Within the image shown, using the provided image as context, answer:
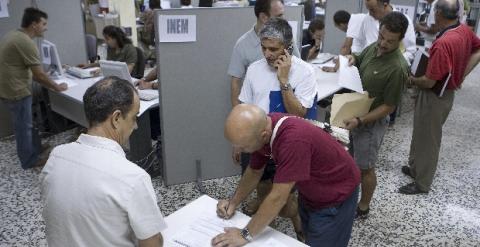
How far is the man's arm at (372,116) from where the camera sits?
94.3 inches

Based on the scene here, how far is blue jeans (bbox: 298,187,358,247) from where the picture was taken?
1.63 m

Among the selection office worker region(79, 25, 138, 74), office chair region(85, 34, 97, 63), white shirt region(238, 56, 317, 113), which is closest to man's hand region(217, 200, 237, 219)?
white shirt region(238, 56, 317, 113)

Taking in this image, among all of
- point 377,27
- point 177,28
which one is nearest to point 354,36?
point 377,27

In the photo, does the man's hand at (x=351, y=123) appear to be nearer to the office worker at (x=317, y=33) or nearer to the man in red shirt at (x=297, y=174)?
the man in red shirt at (x=297, y=174)

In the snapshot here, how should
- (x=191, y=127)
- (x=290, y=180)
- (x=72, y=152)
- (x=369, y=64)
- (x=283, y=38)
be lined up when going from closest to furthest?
(x=72, y=152) → (x=290, y=180) → (x=283, y=38) → (x=369, y=64) → (x=191, y=127)

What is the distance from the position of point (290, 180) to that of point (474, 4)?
24.3 feet

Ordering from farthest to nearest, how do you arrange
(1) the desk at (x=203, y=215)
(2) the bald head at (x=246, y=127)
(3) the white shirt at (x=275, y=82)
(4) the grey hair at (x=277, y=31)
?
1. (3) the white shirt at (x=275, y=82)
2. (4) the grey hair at (x=277, y=31)
3. (1) the desk at (x=203, y=215)
4. (2) the bald head at (x=246, y=127)

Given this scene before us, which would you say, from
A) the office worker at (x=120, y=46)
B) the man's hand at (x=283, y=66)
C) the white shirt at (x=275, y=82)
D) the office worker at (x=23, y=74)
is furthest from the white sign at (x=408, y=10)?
the office worker at (x=23, y=74)

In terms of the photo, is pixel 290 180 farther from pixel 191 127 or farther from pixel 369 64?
pixel 191 127

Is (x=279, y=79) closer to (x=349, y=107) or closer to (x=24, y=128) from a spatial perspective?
(x=349, y=107)

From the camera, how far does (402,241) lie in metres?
2.60

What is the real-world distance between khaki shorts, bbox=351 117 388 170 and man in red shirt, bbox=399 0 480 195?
0.54 m

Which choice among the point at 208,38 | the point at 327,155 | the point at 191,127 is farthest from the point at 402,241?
the point at 208,38

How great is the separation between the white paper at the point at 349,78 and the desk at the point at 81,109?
1.33 metres
